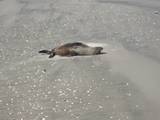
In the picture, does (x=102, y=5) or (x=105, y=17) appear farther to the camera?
(x=102, y=5)

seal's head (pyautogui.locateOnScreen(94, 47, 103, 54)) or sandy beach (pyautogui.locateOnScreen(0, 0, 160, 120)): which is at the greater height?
seal's head (pyautogui.locateOnScreen(94, 47, 103, 54))

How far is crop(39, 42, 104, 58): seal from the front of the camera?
20.7 ft

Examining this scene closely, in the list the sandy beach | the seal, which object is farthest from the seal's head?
the sandy beach

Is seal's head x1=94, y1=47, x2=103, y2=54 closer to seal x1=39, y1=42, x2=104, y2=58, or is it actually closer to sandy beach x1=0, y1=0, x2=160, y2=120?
seal x1=39, y1=42, x2=104, y2=58

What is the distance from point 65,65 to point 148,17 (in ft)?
8.26

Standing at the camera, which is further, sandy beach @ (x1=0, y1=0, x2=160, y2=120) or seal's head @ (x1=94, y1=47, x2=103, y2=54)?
seal's head @ (x1=94, y1=47, x2=103, y2=54)

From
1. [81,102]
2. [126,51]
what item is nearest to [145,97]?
[81,102]

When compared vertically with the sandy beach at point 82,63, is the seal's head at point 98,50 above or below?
above

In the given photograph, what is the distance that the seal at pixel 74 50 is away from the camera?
6.32 metres

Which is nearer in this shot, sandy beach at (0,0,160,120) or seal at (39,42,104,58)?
sandy beach at (0,0,160,120)

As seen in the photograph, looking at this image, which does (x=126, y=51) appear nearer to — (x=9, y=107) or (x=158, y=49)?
(x=158, y=49)

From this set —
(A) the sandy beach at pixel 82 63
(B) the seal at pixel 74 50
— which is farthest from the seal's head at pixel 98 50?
(A) the sandy beach at pixel 82 63

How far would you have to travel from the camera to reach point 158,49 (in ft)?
21.0

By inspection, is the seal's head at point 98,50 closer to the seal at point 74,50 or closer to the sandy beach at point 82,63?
the seal at point 74,50
